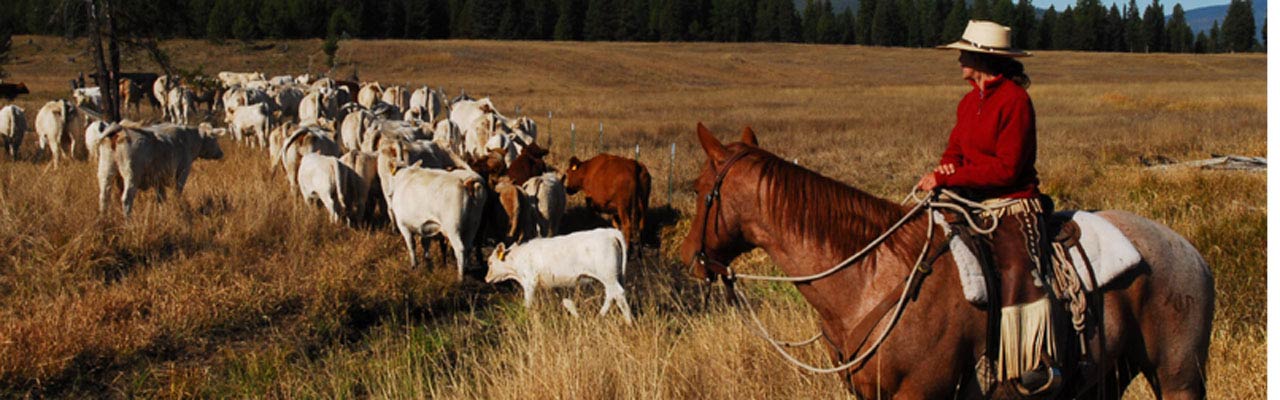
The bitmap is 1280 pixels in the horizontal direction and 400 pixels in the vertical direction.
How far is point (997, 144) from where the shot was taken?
4.34m

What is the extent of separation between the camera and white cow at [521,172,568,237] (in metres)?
12.7

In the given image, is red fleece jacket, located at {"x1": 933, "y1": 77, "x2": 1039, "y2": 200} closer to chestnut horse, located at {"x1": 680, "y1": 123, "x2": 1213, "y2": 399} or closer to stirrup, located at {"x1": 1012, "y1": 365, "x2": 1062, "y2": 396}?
chestnut horse, located at {"x1": 680, "y1": 123, "x2": 1213, "y2": 399}

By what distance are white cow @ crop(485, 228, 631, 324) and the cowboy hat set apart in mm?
5050

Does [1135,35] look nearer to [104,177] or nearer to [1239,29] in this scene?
[1239,29]

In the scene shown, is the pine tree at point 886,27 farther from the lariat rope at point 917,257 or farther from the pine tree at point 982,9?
the lariat rope at point 917,257

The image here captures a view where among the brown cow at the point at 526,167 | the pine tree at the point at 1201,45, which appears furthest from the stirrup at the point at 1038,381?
the pine tree at the point at 1201,45

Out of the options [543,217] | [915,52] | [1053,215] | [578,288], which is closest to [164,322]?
[578,288]

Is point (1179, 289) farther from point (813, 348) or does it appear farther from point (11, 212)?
point (11, 212)

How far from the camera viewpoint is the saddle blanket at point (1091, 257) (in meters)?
4.09

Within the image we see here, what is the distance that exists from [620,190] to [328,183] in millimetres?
3783

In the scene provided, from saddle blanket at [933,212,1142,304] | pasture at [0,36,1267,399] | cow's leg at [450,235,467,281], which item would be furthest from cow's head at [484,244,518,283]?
saddle blanket at [933,212,1142,304]

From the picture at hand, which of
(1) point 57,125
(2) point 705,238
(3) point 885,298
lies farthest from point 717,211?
(1) point 57,125

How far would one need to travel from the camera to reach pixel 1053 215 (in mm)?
4633

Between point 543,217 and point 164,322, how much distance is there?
5.19m
